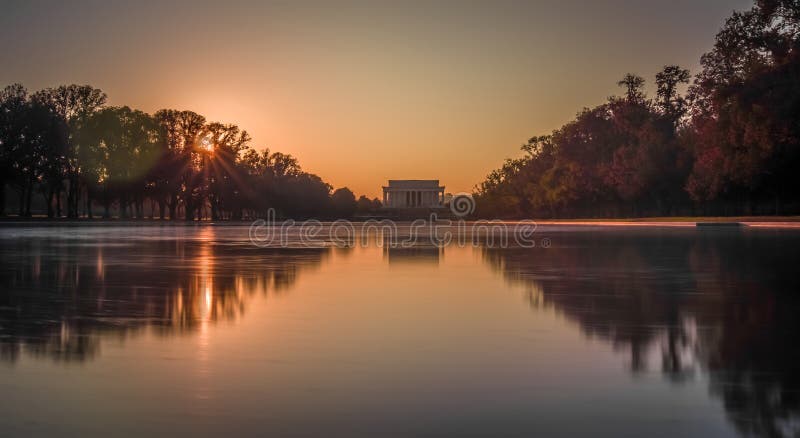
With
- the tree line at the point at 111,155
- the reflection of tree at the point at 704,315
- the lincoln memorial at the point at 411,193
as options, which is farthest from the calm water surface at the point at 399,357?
the lincoln memorial at the point at 411,193

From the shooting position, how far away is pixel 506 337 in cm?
1020

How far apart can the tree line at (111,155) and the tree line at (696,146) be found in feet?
148

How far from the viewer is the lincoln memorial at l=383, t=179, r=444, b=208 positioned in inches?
7126

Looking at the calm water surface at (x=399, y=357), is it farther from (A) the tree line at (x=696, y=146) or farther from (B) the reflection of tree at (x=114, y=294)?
(A) the tree line at (x=696, y=146)

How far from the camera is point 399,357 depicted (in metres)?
8.77

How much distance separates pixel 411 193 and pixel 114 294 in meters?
167

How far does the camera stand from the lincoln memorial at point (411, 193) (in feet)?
594

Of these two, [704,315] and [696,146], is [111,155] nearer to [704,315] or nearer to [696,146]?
[696,146]

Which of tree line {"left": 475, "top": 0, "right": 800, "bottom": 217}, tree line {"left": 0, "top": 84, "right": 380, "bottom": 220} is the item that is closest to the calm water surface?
tree line {"left": 475, "top": 0, "right": 800, "bottom": 217}

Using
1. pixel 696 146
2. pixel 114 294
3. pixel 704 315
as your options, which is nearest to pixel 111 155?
pixel 696 146

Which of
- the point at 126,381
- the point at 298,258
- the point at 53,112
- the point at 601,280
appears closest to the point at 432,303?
the point at 601,280

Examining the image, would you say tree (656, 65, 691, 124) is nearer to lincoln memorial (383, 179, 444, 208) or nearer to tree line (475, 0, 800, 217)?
tree line (475, 0, 800, 217)

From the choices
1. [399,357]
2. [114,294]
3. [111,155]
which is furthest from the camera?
[111,155]

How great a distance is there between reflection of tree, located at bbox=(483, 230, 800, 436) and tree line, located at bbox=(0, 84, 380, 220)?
7674 cm
